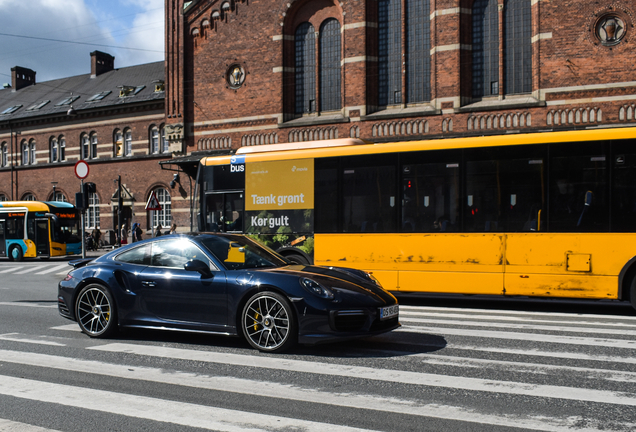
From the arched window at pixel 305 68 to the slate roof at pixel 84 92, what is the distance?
42.8ft

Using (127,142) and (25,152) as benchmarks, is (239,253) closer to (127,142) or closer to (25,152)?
(127,142)

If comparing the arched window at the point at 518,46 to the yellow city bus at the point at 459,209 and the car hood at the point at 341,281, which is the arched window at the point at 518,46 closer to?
the yellow city bus at the point at 459,209

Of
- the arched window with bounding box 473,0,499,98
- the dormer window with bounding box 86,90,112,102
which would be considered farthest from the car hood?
the dormer window with bounding box 86,90,112,102

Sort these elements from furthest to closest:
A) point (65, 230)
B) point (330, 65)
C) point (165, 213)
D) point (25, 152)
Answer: point (25, 152) < point (165, 213) < point (65, 230) < point (330, 65)

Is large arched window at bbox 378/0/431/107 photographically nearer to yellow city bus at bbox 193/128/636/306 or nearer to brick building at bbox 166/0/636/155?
brick building at bbox 166/0/636/155

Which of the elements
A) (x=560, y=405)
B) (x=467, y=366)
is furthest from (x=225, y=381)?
(x=560, y=405)

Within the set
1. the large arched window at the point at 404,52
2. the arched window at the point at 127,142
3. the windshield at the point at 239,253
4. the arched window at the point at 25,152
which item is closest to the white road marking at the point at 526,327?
the windshield at the point at 239,253

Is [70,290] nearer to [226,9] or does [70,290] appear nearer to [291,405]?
[291,405]

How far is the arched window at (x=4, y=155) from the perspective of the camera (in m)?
47.9

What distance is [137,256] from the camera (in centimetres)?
738

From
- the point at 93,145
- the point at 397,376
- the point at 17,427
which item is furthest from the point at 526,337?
the point at 93,145

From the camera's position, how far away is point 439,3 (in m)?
25.8

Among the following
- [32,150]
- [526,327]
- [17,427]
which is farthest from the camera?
[32,150]

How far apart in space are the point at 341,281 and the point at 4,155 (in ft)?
162
